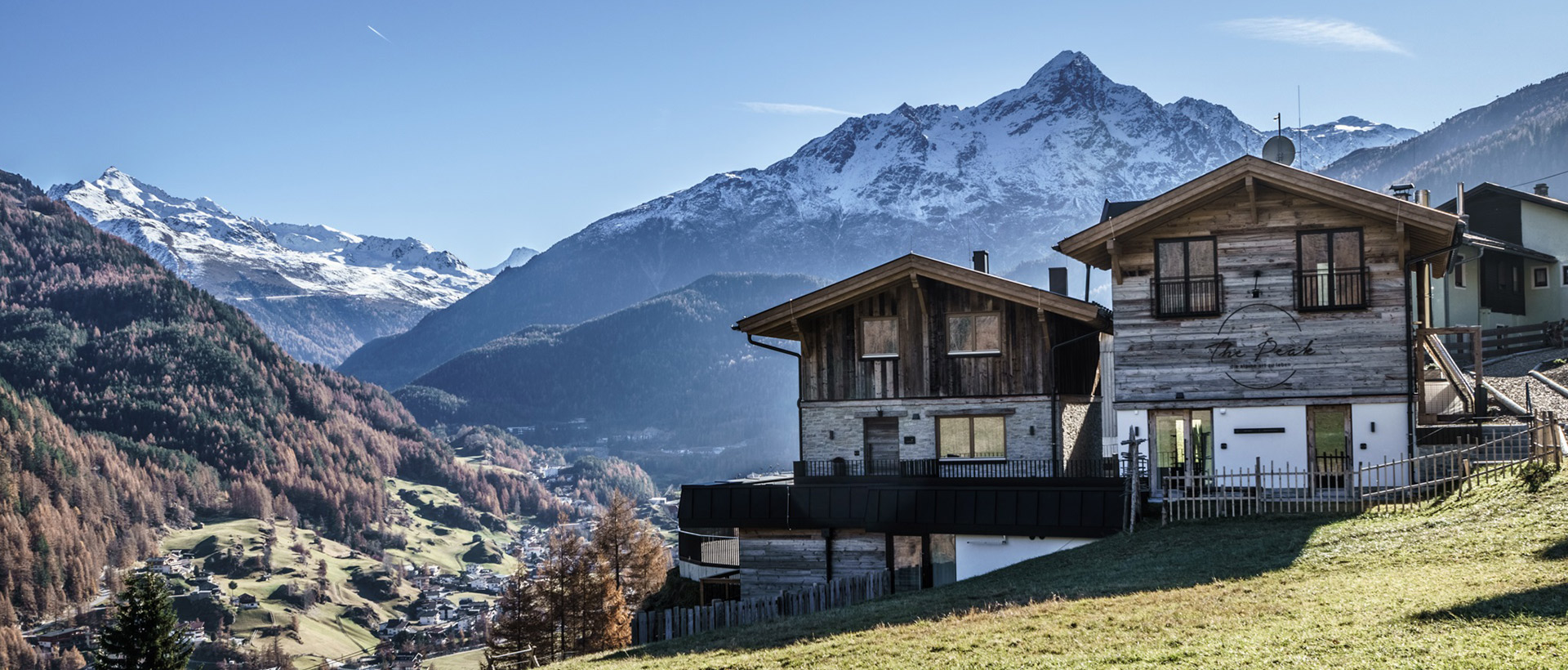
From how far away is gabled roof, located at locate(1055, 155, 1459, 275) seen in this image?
3014 cm

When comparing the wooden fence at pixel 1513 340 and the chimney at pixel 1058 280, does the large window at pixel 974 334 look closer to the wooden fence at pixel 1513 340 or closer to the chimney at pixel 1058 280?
the chimney at pixel 1058 280

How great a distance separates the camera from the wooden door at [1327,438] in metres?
30.9

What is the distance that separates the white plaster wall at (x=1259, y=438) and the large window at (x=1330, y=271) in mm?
2759

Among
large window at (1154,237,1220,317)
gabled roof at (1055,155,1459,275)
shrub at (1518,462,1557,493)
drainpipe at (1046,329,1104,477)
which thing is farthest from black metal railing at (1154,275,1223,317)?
shrub at (1518,462,1557,493)

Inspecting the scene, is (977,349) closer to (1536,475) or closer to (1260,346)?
(1260,346)

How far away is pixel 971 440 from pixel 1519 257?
3890 cm

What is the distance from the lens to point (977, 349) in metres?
36.9

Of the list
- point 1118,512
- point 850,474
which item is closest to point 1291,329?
point 1118,512

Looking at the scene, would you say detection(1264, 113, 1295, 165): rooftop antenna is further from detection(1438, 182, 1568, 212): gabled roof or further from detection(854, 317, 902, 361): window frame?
detection(1438, 182, 1568, 212): gabled roof

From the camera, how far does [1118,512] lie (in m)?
29.5

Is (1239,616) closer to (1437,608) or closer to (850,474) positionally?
(1437,608)

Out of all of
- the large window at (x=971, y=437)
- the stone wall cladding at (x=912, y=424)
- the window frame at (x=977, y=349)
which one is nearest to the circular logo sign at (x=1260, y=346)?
the stone wall cladding at (x=912, y=424)

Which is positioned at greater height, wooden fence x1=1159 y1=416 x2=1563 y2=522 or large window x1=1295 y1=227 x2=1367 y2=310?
large window x1=1295 y1=227 x2=1367 y2=310

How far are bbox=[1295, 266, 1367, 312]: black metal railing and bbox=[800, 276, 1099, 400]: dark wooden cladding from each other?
6.85m
